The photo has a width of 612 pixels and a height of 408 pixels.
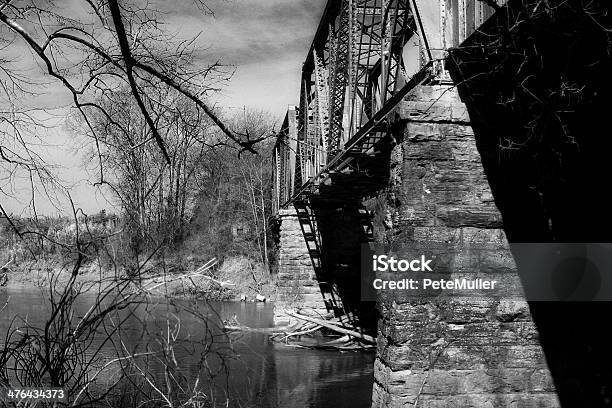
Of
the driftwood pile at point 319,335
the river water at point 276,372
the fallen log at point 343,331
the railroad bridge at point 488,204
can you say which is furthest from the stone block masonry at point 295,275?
the railroad bridge at point 488,204

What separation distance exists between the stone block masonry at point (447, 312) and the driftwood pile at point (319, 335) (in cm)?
1135

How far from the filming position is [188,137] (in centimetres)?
493

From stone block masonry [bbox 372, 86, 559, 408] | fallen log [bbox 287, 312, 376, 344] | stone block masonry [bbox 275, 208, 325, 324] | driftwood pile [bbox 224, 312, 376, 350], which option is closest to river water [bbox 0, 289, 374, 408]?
driftwood pile [bbox 224, 312, 376, 350]

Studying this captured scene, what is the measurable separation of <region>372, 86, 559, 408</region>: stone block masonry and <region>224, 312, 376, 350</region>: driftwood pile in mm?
11353

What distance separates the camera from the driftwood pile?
59.1 feet

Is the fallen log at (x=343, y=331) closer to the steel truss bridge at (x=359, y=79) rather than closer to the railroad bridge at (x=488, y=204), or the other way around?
the steel truss bridge at (x=359, y=79)

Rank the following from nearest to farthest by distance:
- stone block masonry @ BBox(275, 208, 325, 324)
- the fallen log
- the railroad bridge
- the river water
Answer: the railroad bridge, the river water, the fallen log, stone block masonry @ BBox(275, 208, 325, 324)

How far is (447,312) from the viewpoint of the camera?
6438 mm

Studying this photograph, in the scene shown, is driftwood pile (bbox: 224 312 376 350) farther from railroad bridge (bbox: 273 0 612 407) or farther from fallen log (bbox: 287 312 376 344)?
railroad bridge (bbox: 273 0 612 407)

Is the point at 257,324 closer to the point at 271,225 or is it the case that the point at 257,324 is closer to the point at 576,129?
the point at 271,225

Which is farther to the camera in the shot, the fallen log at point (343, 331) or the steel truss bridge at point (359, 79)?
the fallen log at point (343, 331)

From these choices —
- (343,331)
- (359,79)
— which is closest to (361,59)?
(359,79)

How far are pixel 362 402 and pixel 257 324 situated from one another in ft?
Answer: 36.5

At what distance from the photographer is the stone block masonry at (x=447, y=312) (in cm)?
631
